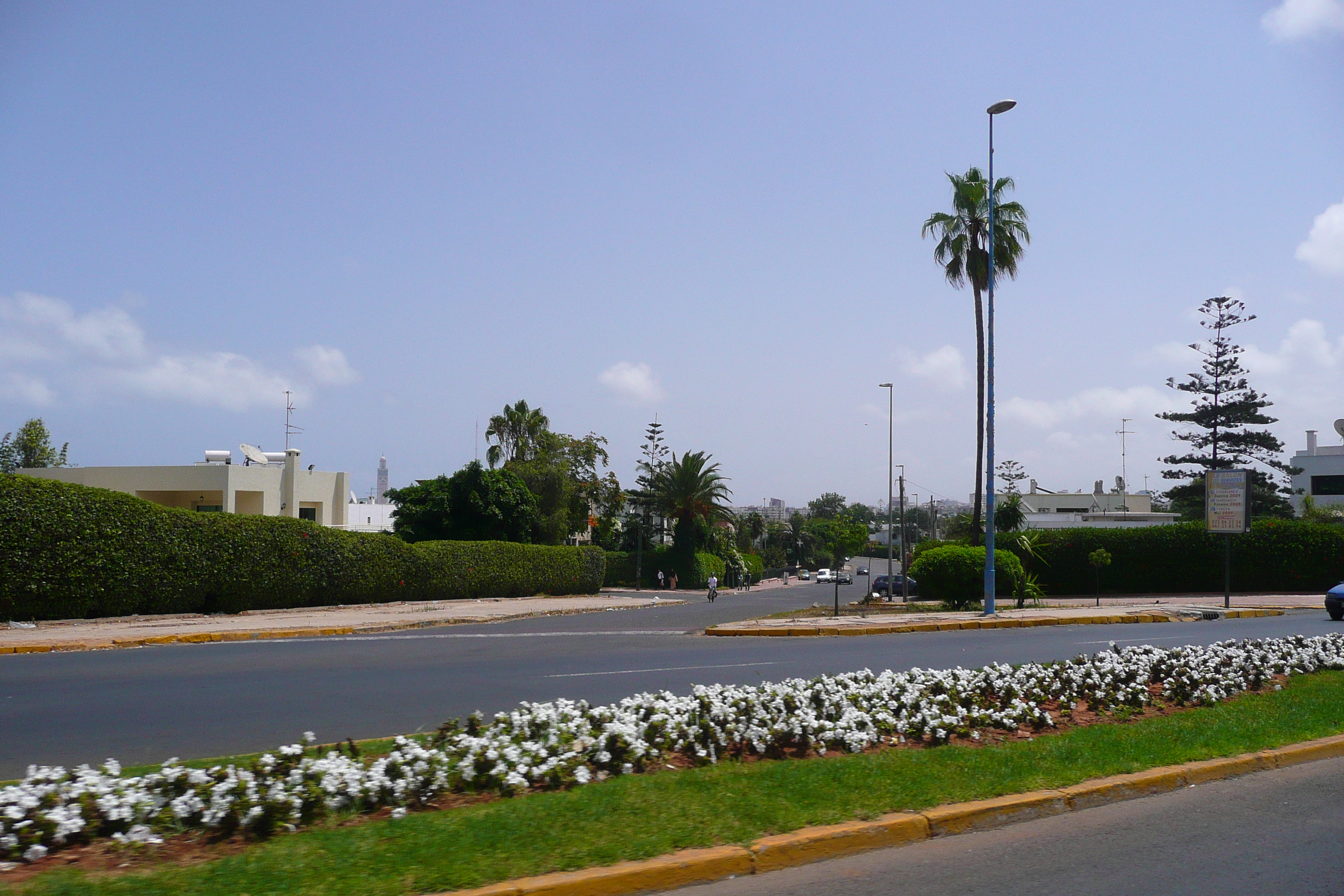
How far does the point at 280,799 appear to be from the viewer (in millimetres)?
5590

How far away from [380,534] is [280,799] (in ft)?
93.9

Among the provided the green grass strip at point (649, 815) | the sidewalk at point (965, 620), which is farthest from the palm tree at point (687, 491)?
the green grass strip at point (649, 815)

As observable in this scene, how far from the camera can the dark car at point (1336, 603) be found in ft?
83.8

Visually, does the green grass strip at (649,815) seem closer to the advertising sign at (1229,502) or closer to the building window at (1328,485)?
the advertising sign at (1229,502)

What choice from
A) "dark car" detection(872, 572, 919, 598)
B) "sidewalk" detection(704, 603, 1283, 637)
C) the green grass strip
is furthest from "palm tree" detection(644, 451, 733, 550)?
the green grass strip

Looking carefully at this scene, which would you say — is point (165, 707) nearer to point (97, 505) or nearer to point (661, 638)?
point (661, 638)

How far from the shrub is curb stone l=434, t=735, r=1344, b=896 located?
22114 millimetres

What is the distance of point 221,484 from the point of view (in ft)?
144

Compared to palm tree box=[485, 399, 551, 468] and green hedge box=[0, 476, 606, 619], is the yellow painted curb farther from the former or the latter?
palm tree box=[485, 399, 551, 468]

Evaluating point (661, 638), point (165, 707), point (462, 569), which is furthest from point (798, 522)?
point (165, 707)

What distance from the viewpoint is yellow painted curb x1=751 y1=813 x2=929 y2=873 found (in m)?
5.52

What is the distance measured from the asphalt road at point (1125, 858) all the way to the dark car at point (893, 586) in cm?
3538

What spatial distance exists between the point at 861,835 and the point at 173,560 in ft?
72.7

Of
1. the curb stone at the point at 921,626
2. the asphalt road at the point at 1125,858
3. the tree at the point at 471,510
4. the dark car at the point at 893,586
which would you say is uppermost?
the tree at the point at 471,510
